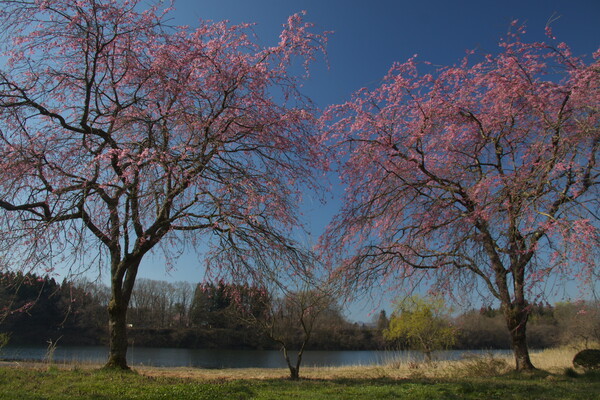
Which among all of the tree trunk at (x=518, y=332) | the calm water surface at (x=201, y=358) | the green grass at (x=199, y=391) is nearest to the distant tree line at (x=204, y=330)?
the calm water surface at (x=201, y=358)

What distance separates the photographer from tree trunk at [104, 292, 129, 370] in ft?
30.6

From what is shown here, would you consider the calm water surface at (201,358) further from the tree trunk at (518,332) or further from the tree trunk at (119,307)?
the tree trunk at (119,307)

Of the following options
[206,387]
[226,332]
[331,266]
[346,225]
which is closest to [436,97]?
[346,225]

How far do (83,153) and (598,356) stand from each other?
14.3m

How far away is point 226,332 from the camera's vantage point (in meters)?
44.2

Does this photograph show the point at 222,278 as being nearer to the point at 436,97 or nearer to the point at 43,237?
the point at 43,237

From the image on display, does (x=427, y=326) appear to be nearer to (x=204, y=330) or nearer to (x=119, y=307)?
(x=119, y=307)

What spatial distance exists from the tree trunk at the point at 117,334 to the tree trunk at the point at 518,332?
9.58 m

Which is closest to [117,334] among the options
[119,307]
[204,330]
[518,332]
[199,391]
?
[119,307]

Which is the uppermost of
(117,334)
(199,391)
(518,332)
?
(117,334)

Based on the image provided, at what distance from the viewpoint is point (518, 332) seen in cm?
1023

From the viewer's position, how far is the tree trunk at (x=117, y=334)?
934 centimetres

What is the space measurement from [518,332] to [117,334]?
10067 mm

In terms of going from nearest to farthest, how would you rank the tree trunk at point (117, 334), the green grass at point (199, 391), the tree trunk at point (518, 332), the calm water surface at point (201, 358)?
1. the green grass at point (199, 391)
2. the tree trunk at point (117, 334)
3. the tree trunk at point (518, 332)
4. the calm water surface at point (201, 358)
